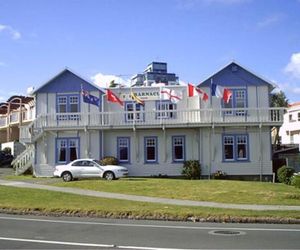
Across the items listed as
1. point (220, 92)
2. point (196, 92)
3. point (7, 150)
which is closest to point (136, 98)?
point (196, 92)

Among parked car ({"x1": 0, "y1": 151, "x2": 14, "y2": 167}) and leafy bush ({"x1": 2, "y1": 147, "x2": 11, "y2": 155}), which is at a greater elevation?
leafy bush ({"x1": 2, "y1": 147, "x2": 11, "y2": 155})

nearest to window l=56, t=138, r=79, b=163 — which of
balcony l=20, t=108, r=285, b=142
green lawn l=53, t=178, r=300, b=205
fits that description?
balcony l=20, t=108, r=285, b=142

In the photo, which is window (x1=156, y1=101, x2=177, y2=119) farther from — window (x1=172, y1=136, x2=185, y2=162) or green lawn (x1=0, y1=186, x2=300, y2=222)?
green lawn (x1=0, y1=186, x2=300, y2=222)

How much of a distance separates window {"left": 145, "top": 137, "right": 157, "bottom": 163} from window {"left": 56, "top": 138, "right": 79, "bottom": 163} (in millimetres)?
5038

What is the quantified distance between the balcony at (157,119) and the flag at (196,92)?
40.7 inches

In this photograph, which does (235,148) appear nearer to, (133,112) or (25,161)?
(133,112)

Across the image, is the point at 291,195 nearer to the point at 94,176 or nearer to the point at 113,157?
the point at 94,176

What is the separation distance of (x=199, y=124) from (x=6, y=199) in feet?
53.6

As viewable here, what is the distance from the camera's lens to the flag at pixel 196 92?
3397cm

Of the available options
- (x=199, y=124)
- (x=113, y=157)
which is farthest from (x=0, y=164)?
(x=199, y=124)

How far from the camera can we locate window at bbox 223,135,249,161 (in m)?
35.0

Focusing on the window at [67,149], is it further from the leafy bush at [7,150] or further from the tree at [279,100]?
the tree at [279,100]

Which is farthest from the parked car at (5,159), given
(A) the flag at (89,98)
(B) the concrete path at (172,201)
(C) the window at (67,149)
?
(B) the concrete path at (172,201)

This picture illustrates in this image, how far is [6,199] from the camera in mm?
21156
